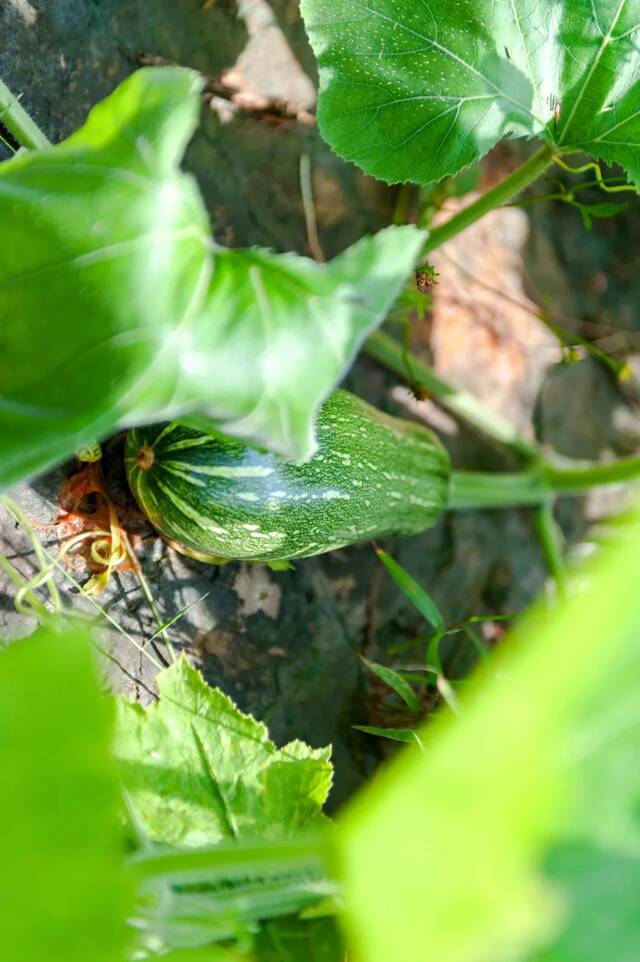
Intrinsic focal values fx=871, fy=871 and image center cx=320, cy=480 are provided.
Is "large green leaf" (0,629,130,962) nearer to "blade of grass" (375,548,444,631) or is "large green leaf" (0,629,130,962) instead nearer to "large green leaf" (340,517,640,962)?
"large green leaf" (340,517,640,962)

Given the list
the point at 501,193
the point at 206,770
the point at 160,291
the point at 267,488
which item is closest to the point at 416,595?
the point at 267,488

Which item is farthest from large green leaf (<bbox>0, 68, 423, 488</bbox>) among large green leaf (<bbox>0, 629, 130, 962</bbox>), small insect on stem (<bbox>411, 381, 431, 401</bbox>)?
small insect on stem (<bbox>411, 381, 431, 401</bbox>)

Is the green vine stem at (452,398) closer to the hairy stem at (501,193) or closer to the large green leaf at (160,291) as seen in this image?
the hairy stem at (501,193)

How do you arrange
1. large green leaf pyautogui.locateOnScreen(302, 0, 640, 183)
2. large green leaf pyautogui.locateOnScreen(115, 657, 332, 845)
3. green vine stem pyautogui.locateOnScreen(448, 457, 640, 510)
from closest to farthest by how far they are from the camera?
large green leaf pyautogui.locateOnScreen(115, 657, 332, 845)
large green leaf pyautogui.locateOnScreen(302, 0, 640, 183)
green vine stem pyautogui.locateOnScreen(448, 457, 640, 510)

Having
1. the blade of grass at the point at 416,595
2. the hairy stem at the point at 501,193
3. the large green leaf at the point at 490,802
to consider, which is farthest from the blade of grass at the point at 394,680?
the large green leaf at the point at 490,802

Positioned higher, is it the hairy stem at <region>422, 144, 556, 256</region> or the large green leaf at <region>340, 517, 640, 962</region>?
the hairy stem at <region>422, 144, 556, 256</region>

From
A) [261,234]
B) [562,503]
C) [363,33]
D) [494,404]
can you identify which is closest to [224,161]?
[261,234]

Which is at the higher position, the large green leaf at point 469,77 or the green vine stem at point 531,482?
the large green leaf at point 469,77
